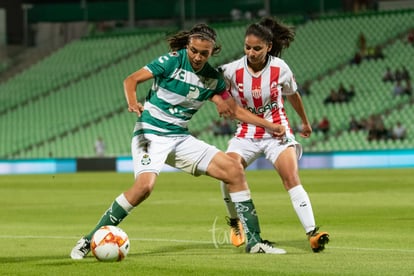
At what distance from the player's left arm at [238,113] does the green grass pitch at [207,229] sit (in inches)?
48.5

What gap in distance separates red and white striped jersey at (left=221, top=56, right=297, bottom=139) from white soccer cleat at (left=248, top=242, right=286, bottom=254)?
1.25m

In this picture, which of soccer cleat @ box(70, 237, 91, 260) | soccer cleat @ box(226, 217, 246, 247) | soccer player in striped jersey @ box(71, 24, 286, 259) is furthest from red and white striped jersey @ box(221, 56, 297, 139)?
soccer cleat @ box(70, 237, 91, 260)

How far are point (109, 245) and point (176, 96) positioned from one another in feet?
5.40

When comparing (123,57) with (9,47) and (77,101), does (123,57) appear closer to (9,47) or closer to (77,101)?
(77,101)

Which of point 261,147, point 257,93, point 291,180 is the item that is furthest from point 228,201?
point 257,93

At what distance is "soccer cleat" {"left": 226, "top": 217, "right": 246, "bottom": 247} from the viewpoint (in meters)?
10.9

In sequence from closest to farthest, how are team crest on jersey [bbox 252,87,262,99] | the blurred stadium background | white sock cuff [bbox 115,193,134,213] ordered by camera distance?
white sock cuff [bbox 115,193,134,213] < team crest on jersey [bbox 252,87,262,99] < the blurred stadium background

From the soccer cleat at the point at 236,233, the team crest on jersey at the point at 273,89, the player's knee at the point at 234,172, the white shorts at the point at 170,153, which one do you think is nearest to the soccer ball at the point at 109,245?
the white shorts at the point at 170,153

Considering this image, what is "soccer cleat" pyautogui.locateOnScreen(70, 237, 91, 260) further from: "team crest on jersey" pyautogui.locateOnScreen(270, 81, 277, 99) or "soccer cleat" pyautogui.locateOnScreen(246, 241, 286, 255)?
"team crest on jersey" pyautogui.locateOnScreen(270, 81, 277, 99)

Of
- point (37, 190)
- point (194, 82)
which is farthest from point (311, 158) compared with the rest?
point (194, 82)

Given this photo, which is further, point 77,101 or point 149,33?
point 149,33

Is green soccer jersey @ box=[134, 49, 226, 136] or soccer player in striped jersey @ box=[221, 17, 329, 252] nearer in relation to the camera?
green soccer jersey @ box=[134, 49, 226, 136]

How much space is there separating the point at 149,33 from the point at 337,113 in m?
14.3

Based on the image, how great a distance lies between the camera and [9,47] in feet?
171
